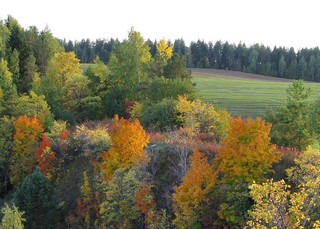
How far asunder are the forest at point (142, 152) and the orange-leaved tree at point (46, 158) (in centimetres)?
14

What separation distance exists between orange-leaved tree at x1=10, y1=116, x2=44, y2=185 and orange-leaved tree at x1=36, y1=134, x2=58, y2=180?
2.53 metres

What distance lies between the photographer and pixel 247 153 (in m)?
27.1

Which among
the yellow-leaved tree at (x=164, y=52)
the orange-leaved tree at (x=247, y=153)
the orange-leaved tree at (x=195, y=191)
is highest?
the yellow-leaved tree at (x=164, y=52)

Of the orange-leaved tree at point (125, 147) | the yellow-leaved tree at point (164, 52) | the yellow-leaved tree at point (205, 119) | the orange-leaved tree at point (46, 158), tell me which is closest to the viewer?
the orange-leaved tree at point (125, 147)

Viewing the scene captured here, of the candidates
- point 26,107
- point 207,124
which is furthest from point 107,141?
point 26,107

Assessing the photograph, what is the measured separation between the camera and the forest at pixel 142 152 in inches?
1077

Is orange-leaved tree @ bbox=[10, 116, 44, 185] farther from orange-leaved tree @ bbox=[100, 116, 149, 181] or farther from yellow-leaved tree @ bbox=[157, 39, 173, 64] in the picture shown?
yellow-leaved tree @ bbox=[157, 39, 173, 64]

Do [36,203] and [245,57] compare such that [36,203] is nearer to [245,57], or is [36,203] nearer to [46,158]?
[46,158]

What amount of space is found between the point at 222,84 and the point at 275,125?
6732cm

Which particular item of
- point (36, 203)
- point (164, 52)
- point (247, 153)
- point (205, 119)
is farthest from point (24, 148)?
point (164, 52)

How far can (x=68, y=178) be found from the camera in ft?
149

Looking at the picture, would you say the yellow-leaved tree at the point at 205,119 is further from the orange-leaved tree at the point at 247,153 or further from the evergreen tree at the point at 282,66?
the evergreen tree at the point at 282,66

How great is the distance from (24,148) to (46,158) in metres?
4.61

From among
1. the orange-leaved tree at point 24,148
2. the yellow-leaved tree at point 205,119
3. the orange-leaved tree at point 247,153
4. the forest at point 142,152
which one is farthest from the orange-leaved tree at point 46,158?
the orange-leaved tree at point 247,153
